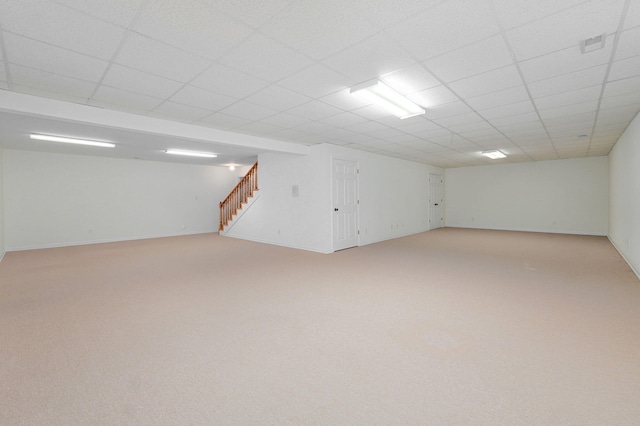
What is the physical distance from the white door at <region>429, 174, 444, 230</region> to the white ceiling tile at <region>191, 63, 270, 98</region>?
30.7 ft

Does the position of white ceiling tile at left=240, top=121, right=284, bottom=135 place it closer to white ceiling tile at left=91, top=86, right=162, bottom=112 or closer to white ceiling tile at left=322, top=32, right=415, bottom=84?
white ceiling tile at left=91, top=86, right=162, bottom=112

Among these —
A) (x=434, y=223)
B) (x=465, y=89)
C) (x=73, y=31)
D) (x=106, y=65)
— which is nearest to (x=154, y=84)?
(x=106, y=65)

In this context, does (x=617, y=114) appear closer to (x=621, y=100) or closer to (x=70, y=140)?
(x=621, y=100)

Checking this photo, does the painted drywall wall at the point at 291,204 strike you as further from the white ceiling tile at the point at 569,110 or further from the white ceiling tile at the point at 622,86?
the white ceiling tile at the point at 622,86

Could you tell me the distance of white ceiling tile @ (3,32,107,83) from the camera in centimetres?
238

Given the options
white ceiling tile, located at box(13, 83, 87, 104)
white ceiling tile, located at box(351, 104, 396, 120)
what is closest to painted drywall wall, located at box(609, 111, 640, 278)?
white ceiling tile, located at box(351, 104, 396, 120)

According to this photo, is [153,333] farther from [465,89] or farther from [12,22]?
[465,89]

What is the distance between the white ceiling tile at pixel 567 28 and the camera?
2006 mm

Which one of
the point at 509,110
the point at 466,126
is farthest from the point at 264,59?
the point at 466,126

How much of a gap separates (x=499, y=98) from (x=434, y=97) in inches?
35.3

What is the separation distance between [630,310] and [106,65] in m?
6.05

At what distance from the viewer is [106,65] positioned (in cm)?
278

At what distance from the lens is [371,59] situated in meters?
2.70

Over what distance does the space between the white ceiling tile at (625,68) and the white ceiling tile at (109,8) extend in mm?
4268
